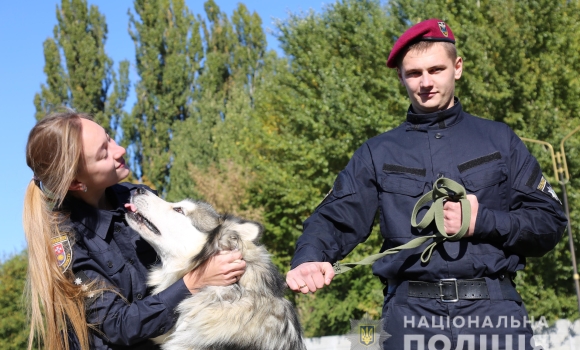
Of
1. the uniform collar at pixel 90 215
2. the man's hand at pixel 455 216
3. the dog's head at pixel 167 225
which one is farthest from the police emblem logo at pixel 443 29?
the uniform collar at pixel 90 215

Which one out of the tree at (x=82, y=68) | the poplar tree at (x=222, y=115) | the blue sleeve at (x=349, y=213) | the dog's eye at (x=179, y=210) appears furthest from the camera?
Result: the tree at (x=82, y=68)

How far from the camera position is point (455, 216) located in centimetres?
307

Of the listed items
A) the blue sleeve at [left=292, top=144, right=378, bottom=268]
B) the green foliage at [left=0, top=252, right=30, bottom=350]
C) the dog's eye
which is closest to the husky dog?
the dog's eye

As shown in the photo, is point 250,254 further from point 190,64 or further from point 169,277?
point 190,64

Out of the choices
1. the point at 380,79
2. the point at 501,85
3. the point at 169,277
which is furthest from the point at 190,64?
the point at 169,277

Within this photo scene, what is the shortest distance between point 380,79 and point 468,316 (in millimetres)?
18938

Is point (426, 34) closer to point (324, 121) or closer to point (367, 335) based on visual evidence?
point (367, 335)

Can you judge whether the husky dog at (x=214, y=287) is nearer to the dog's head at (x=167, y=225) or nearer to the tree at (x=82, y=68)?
the dog's head at (x=167, y=225)

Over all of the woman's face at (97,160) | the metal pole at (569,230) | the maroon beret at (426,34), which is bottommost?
the metal pole at (569,230)

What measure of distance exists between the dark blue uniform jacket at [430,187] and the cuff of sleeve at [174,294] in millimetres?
932

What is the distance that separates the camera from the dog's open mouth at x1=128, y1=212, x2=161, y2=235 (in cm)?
419

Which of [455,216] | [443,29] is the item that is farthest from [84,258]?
[443,29]

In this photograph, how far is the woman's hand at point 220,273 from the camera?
392 centimetres

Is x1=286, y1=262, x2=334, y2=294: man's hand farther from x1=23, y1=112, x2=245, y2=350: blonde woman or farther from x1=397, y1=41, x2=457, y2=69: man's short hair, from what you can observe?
x1=397, y1=41, x2=457, y2=69: man's short hair
